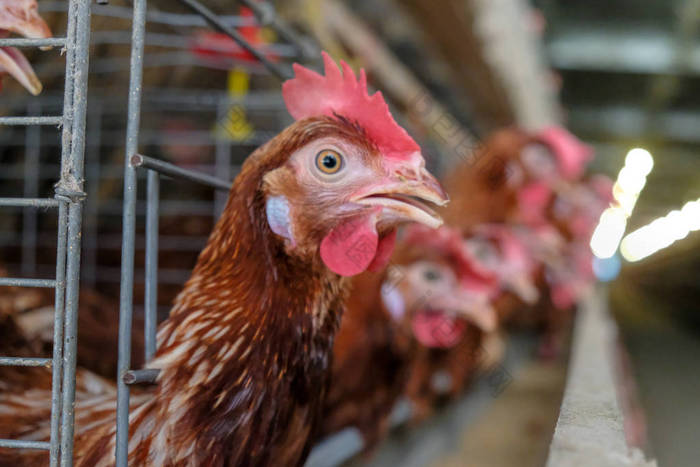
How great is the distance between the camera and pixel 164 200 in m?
2.43

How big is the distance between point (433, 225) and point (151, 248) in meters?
0.34

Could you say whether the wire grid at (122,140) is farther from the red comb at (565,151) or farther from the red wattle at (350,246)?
the red comb at (565,151)

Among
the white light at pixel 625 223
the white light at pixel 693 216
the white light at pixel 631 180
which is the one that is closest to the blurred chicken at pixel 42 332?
the white light at pixel 693 216

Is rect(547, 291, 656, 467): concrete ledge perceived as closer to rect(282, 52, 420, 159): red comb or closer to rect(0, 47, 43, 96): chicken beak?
rect(282, 52, 420, 159): red comb

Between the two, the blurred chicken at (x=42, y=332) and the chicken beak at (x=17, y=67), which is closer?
the chicken beak at (x=17, y=67)

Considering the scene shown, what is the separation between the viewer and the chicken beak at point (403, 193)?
2.12 feet

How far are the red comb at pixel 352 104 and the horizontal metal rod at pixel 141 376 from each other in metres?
0.35

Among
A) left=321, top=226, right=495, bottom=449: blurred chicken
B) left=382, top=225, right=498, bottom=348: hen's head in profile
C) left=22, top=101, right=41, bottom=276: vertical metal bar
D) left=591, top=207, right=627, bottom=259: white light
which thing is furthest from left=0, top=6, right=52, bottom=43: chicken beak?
left=591, top=207, right=627, bottom=259: white light

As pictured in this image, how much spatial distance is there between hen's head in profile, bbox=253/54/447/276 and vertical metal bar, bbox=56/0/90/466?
20 cm

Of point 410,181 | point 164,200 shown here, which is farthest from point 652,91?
point 410,181

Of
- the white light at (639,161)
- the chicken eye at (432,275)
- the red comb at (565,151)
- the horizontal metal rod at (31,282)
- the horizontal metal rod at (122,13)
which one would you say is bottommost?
the horizontal metal rod at (31,282)

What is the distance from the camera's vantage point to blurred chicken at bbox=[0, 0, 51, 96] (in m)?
0.64

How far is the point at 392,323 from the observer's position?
4.83 feet

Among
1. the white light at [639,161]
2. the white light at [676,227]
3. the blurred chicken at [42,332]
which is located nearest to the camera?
the blurred chicken at [42,332]
